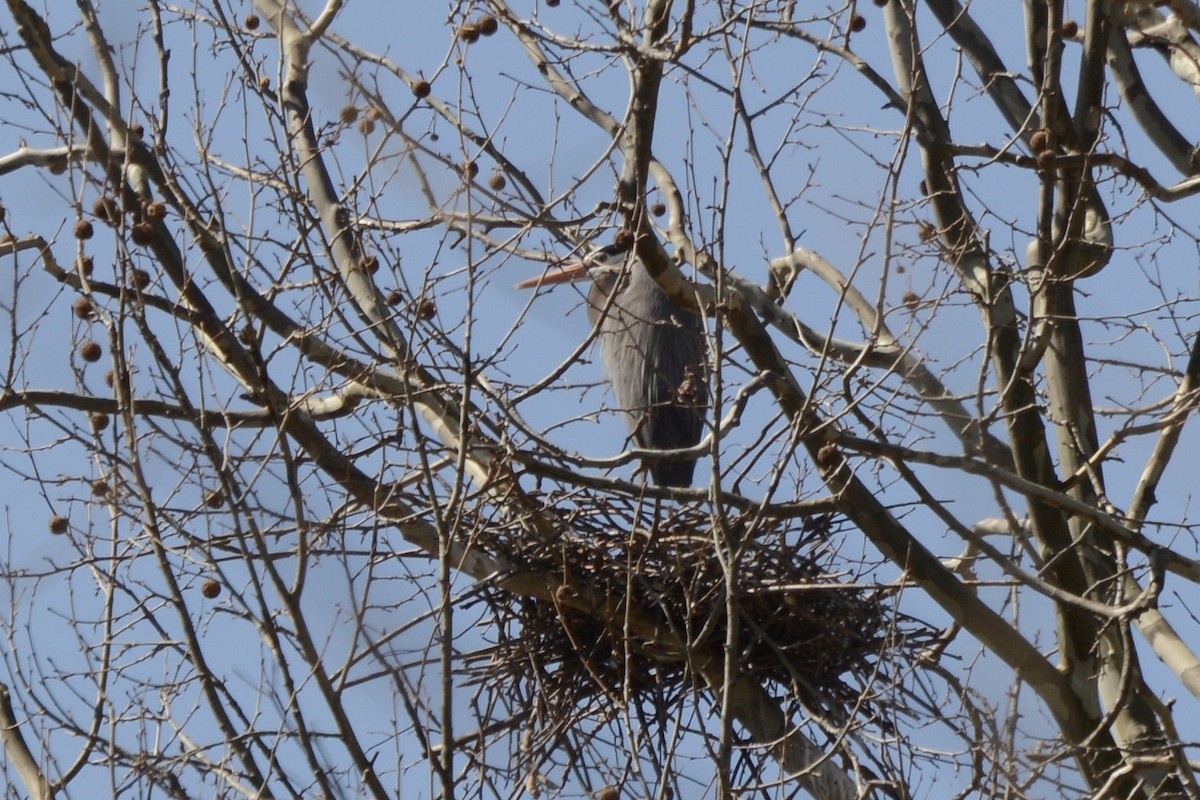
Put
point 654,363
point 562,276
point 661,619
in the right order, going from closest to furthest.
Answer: point 661,619 → point 562,276 → point 654,363

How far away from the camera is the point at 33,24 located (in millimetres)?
4574

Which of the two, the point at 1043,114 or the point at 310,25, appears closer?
the point at 1043,114

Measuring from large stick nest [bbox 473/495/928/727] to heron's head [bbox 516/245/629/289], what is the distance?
89cm

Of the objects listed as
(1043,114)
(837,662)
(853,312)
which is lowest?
(837,662)

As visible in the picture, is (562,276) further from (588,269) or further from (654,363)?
(654,363)

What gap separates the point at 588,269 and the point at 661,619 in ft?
4.19

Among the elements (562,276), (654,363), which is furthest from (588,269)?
(654,363)

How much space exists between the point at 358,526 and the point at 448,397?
47 centimetres

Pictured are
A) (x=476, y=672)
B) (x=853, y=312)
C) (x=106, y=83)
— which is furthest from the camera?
Answer: (x=853, y=312)

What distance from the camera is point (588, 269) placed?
5707 mm

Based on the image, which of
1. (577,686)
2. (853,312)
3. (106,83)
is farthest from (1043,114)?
(106,83)

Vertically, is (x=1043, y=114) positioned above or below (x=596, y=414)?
above

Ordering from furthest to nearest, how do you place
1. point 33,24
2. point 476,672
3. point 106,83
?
point 476,672 → point 106,83 → point 33,24

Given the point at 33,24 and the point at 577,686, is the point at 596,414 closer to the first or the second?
the point at 577,686
